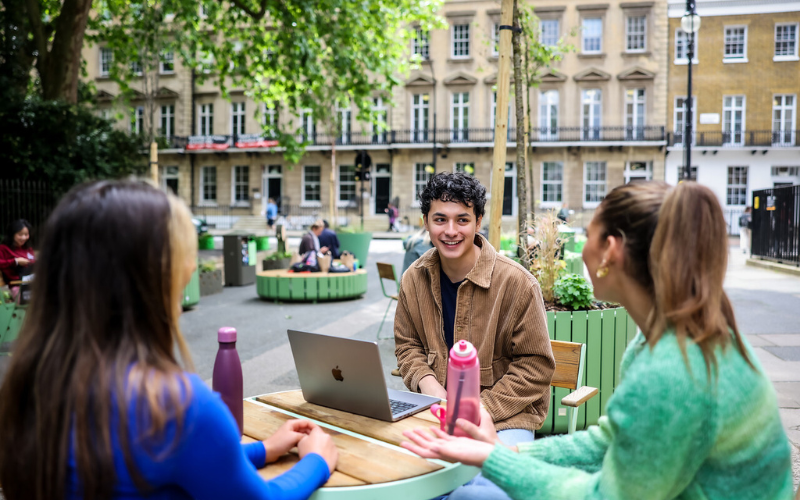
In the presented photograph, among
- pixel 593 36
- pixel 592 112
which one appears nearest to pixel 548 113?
pixel 592 112

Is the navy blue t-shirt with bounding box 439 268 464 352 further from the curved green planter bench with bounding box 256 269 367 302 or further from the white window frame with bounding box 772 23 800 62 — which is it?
the white window frame with bounding box 772 23 800 62

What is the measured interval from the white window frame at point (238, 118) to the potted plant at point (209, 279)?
91.1 feet

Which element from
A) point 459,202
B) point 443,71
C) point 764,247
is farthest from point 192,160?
point 459,202

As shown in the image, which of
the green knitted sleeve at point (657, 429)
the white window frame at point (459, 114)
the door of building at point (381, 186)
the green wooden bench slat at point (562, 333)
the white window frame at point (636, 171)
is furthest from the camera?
the door of building at point (381, 186)

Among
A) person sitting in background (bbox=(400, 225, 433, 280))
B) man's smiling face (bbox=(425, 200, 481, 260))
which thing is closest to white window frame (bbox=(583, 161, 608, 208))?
person sitting in background (bbox=(400, 225, 433, 280))

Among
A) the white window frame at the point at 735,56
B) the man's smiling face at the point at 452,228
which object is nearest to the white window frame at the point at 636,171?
the white window frame at the point at 735,56

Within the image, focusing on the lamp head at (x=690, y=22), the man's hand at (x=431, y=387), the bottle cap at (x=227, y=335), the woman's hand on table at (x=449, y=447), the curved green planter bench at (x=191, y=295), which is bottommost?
the curved green planter bench at (x=191, y=295)

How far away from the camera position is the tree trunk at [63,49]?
419 inches

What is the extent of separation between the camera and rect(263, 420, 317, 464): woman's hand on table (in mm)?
1719

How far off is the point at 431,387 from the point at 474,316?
361mm

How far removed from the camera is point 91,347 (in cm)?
116

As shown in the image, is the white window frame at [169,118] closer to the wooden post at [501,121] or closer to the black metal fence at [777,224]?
the black metal fence at [777,224]

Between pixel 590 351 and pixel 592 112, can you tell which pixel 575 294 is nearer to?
pixel 590 351

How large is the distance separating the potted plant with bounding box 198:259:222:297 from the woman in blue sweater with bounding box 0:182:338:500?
34.0ft
